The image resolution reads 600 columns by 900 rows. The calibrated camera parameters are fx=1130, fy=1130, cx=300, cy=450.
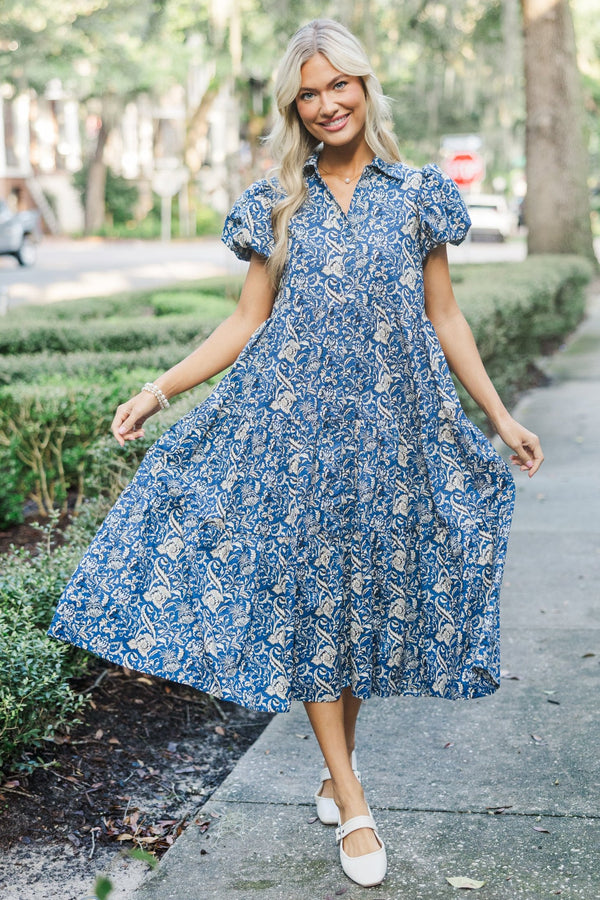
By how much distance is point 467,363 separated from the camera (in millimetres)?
2840

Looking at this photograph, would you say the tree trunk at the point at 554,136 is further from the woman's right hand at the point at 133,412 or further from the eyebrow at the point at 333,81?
the woman's right hand at the point at 133,412

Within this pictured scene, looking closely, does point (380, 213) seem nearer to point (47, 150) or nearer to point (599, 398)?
point (599, 398)

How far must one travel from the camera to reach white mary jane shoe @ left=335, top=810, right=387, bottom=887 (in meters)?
2.64

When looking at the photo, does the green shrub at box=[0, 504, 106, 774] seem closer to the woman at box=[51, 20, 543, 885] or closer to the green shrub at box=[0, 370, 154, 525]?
the woman at box=[51, 20, 543, 885]

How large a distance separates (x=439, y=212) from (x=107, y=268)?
74.7 feet

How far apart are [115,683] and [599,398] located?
21.9ft

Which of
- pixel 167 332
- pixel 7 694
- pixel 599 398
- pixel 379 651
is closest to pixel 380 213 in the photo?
pixel 379 651

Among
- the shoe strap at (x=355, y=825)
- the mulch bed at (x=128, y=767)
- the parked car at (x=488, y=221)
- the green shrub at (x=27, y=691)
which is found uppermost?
the green shrub at (x=27, y=691)

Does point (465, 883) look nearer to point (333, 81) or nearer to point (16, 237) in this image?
point (333, 81)

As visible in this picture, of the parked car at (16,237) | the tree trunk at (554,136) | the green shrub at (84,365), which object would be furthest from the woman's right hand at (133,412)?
the parked car at (16,237)

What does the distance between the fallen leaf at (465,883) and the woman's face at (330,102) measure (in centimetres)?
176

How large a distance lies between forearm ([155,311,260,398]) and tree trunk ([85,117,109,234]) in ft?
126

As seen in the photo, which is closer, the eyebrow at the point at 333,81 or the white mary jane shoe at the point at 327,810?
the eyebrow at the point at 333,81

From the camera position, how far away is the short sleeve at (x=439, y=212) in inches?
108
